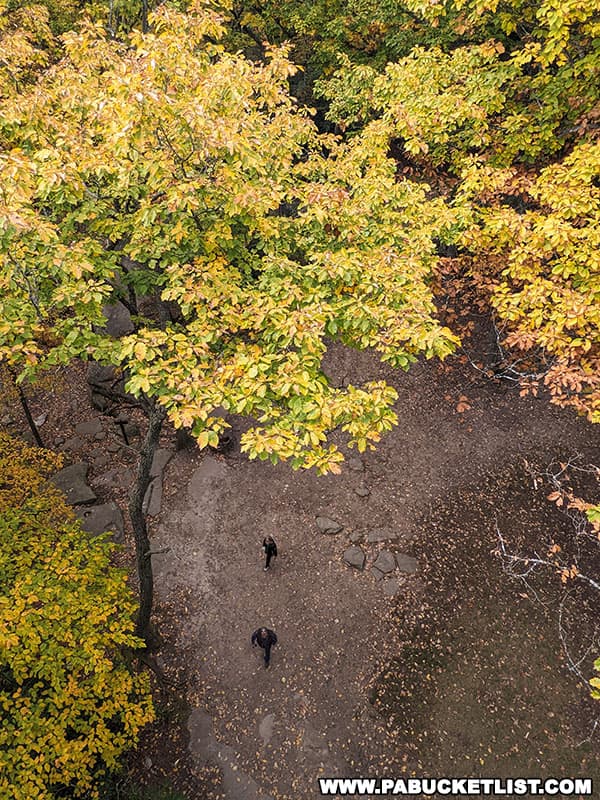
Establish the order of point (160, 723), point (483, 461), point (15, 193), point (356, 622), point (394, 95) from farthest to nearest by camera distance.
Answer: point (483, 461) → point (394, 95) → point (356, 622) → point (160, 723) → point (15, 193)

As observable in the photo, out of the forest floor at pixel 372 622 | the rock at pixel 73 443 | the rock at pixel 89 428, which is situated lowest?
the forest floor at pixel 372 622

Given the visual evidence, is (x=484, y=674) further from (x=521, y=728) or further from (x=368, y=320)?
(x=368, y=320)

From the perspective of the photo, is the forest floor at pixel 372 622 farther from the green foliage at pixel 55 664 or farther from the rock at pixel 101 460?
the green foliage at pixel 55 664

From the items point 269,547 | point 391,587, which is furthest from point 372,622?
point 269,547

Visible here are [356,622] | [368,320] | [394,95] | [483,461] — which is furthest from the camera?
[483,461]

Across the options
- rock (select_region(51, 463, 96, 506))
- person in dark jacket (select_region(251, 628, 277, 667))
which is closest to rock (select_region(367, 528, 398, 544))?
person in dark jacket (select_region(251, 628, 277, 667))

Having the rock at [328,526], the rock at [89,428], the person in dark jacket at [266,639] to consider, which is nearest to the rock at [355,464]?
the rock at [328,526]

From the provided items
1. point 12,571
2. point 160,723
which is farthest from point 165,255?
point 160,723
